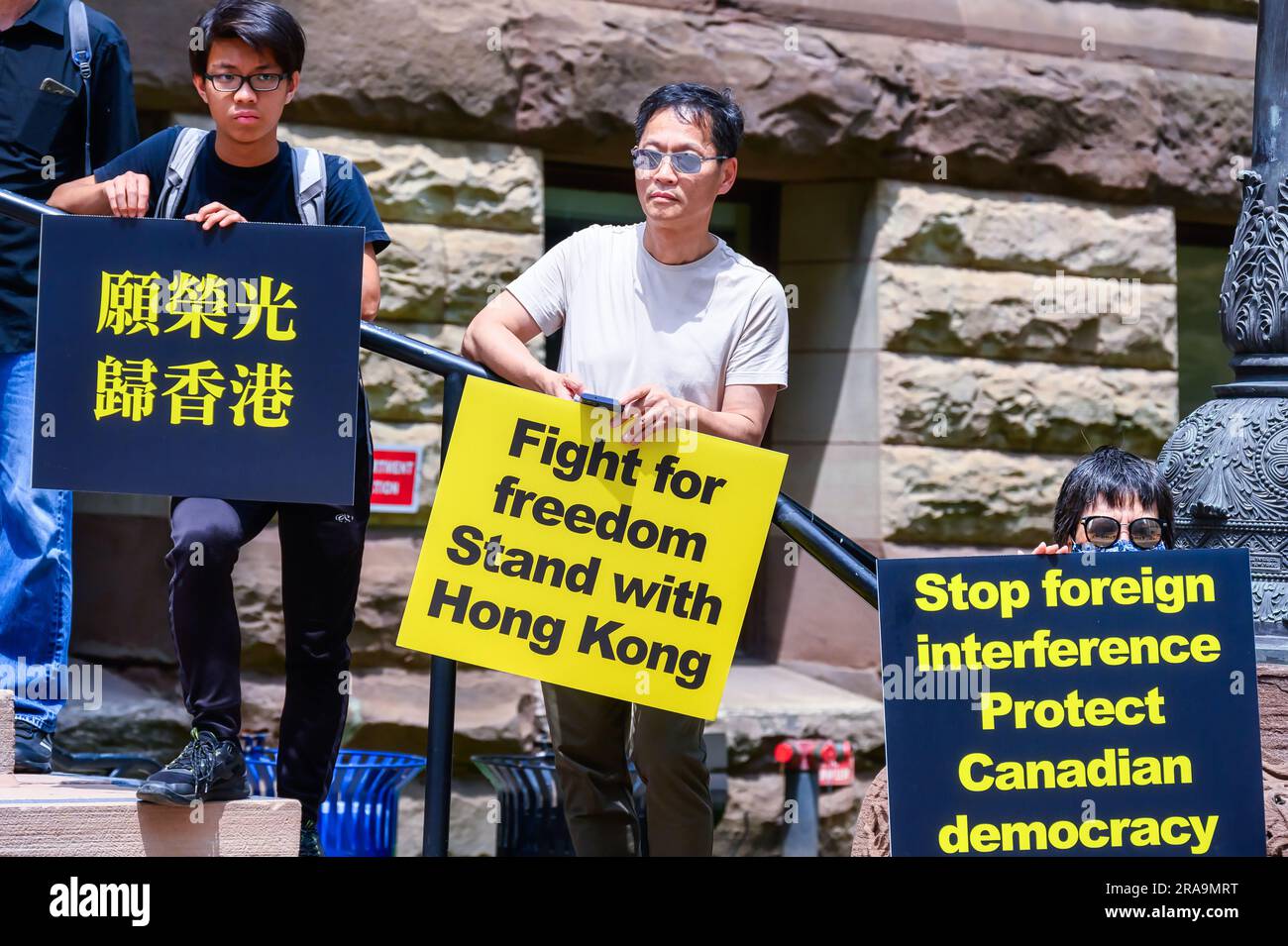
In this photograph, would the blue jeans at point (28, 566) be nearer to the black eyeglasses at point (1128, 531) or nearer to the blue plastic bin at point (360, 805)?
the blue plastic bin at point (360, 805)

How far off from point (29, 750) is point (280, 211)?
1.37 meters

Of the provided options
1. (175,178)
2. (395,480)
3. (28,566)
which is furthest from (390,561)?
(175,178)

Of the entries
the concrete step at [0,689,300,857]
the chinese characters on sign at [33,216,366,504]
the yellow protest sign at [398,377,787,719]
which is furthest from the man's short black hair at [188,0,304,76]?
the concrete step at [0,689,300,857]

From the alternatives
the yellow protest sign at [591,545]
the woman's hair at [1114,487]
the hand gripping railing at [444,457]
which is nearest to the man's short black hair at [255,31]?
the hand gripping railing at [444,457]

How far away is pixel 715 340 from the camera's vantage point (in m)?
3.71

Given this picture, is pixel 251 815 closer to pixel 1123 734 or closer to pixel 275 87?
pixel 275 87

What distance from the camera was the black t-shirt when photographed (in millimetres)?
3600

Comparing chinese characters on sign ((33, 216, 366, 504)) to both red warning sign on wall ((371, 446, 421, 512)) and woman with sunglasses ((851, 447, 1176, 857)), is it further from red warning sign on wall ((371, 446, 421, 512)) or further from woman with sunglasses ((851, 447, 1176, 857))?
red warning sign on wall ((371, 446, 421, 512))

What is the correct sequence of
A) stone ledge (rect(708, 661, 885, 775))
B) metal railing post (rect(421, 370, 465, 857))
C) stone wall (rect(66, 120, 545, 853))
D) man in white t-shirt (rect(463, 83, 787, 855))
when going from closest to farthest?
1. metal railing post (rect(421, 370, 465, 857))
2. man in white t-shirt (rect(463, 83, 787, 855))
3. stone wall (rect(66, 120, 545, 853))
4. stone ledge (rect(708, 661, 885, 775))

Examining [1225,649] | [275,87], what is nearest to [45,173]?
[275,87]

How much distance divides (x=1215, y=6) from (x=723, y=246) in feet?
15.8

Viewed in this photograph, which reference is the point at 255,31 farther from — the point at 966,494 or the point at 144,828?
the point at 966,494

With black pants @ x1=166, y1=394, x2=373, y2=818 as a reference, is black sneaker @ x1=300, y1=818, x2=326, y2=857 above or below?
below

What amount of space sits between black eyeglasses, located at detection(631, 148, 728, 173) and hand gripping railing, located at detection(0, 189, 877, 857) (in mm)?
592
